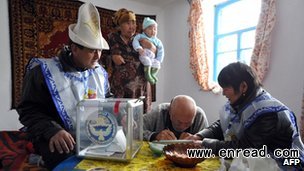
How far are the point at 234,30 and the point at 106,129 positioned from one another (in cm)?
258

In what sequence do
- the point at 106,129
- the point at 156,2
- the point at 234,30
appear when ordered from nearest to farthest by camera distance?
the point at 106,129, the point at 234,30, the point at 156,2

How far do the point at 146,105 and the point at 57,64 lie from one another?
1.20m

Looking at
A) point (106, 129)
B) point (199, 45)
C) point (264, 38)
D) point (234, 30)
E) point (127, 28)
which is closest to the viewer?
point (106, 129)

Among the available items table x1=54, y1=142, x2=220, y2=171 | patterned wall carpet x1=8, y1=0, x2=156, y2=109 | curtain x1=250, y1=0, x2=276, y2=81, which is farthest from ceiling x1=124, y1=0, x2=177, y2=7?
table x1=54, y1=142, x2=220, y2=171

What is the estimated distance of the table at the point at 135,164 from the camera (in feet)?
2.47

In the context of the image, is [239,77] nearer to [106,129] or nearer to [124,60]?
[106,129]

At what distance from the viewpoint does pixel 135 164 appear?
2.59 ft

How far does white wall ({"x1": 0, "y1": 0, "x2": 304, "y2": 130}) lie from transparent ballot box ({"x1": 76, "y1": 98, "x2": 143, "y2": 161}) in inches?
73.8

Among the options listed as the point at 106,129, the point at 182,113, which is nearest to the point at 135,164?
the point at 106,129

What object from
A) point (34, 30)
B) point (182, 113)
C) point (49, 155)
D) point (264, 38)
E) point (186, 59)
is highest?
point (34, 30)

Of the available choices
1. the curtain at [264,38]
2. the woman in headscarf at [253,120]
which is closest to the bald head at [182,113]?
the woman in headscarf at [253,120]

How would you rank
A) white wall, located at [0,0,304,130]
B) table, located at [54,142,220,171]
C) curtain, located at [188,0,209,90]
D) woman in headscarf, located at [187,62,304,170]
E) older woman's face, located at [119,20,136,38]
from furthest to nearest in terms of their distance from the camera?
curtain, located at [188,0,209,90] < white wall, located at [0,0,304,130] < older woman's face, located at [119,20,136,38] < woman in headscarf, located at [187,62,304,170] < table, located at [54,142,220,171]

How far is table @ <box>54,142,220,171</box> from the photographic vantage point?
752 mm

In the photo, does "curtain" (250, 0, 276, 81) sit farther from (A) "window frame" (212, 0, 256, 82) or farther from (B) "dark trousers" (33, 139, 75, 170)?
(B) "dark trousers" (33, 139, 75, 170)
